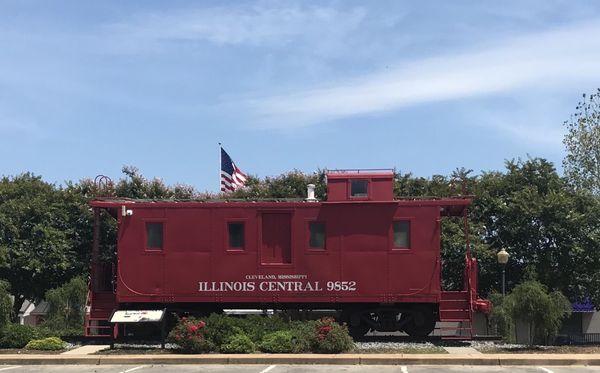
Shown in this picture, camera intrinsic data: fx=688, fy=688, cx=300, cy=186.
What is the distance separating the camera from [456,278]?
27.8 m

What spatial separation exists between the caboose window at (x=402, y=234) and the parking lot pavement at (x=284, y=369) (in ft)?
17.3

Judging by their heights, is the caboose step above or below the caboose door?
below

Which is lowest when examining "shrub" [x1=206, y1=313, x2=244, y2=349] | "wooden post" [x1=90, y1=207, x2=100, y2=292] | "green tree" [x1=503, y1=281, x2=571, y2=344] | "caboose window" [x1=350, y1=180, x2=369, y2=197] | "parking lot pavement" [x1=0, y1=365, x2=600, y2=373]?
"parking lot pavement" [x1=0, y1=365, x2=600, y2=373]

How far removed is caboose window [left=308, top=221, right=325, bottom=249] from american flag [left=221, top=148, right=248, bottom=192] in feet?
51.2

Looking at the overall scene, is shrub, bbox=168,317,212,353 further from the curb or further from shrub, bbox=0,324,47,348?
shrub, bbox=0,324,47,348

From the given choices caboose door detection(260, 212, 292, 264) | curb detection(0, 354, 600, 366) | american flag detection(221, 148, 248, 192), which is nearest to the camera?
curb detection(0, 354, 600, 366)

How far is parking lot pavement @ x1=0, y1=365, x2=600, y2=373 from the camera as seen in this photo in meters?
14.3

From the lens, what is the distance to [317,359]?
15.6 metres

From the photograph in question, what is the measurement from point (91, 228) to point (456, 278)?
1518 centimetres

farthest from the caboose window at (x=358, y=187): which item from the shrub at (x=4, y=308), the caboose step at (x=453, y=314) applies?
the shrub at (x=4, y=308)

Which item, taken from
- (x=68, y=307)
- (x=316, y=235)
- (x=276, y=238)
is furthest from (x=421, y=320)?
(x=68, y=307)

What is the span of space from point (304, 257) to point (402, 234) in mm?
2904

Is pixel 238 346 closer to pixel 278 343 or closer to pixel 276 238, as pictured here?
pixel 278 343

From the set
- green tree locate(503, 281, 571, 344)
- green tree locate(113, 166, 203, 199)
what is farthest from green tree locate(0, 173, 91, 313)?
green tree locate(503, 281, 571, 344)
